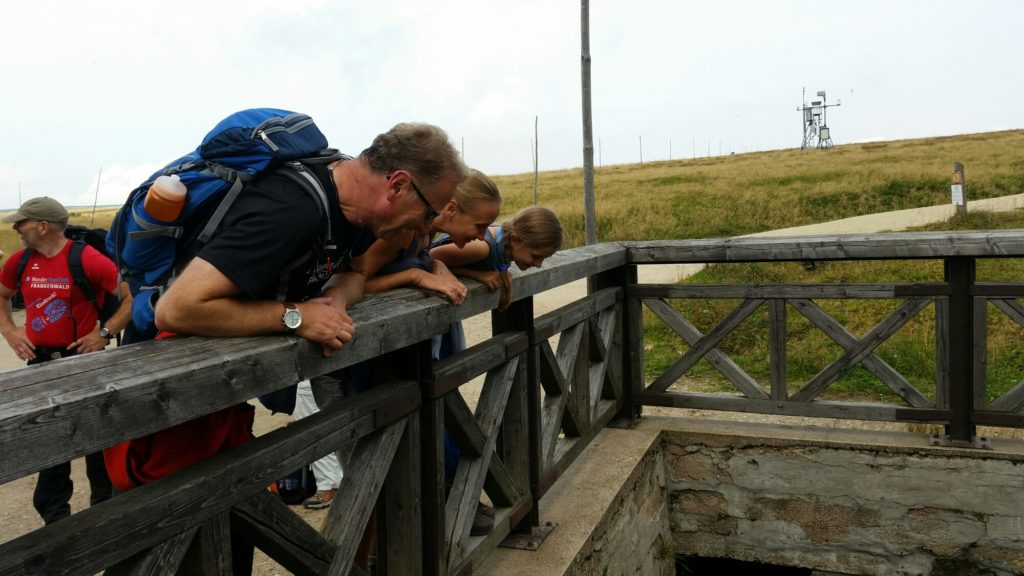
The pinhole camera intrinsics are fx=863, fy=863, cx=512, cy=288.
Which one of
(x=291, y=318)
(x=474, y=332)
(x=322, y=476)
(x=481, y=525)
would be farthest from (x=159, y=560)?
(x=474, y=332)

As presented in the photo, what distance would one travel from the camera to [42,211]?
4.72 m

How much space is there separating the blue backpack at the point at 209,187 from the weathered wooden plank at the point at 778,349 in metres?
3.33

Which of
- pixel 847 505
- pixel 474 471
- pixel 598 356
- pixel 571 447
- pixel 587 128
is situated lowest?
pixel 847 505

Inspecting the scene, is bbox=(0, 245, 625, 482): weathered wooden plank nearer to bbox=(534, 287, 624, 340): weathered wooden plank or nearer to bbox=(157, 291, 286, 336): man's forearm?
bbox=(157, 291, 286, 336): man's forearm

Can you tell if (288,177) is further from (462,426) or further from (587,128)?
(587,128)

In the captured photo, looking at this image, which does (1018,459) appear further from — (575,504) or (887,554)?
(575,504)

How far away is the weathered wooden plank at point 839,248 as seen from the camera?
4301 mm

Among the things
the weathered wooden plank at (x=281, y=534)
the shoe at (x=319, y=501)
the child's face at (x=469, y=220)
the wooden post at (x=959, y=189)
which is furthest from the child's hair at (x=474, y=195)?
the wooden post at (x=959, y=189)

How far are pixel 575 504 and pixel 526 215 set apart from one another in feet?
4.80

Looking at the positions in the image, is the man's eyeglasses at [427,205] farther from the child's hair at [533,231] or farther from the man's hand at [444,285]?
the child's hair at [533,231]

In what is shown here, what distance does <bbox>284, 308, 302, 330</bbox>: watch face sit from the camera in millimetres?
1919

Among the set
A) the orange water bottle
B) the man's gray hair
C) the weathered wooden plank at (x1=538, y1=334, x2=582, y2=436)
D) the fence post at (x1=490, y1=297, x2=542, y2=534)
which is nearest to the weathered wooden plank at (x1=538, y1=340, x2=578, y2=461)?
the weathered wooden plank at (x1=538, y1=334, x2=582, y2=436)

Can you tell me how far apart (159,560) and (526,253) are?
1.87m

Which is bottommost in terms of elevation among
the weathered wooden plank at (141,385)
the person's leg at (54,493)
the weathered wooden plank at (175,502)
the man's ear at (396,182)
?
the person's leg at (54,493)
